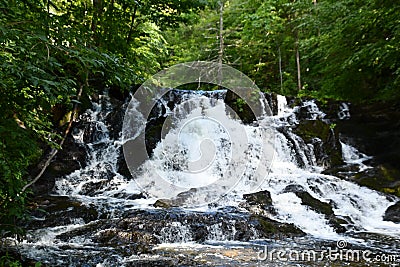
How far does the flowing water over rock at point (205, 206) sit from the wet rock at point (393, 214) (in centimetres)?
10

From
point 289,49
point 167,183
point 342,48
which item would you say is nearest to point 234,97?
point 342,48

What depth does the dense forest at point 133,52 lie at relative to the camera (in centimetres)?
232

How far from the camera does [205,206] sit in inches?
273

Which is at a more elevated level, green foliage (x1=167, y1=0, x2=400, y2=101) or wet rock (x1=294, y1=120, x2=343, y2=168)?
green foliage (x1=167, y1=0, x2=400, y2=101)

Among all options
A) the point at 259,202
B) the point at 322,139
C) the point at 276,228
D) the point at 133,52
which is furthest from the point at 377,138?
the point at 133,52

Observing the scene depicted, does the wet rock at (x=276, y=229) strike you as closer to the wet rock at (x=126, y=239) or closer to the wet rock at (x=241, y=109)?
the wet rock at (x=126, y=239)

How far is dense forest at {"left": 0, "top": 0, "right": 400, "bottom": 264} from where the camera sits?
2.32m

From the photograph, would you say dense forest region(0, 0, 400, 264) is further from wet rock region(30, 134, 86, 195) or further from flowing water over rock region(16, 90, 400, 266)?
flowing water over rock region(16, 90, 400, 266)

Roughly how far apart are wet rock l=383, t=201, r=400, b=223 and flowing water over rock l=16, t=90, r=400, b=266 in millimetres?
100

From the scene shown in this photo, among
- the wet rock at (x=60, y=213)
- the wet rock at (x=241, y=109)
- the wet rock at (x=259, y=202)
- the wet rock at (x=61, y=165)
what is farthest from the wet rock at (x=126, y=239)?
the wet rock at (x=241, y=109)

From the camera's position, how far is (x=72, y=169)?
9172 mm

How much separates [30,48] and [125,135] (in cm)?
836

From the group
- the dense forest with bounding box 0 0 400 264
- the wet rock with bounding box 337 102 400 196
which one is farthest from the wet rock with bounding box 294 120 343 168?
the dense forest with bounding box 0 0 400 264

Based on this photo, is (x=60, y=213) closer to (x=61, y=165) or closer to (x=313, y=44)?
(x=61, y=165)
